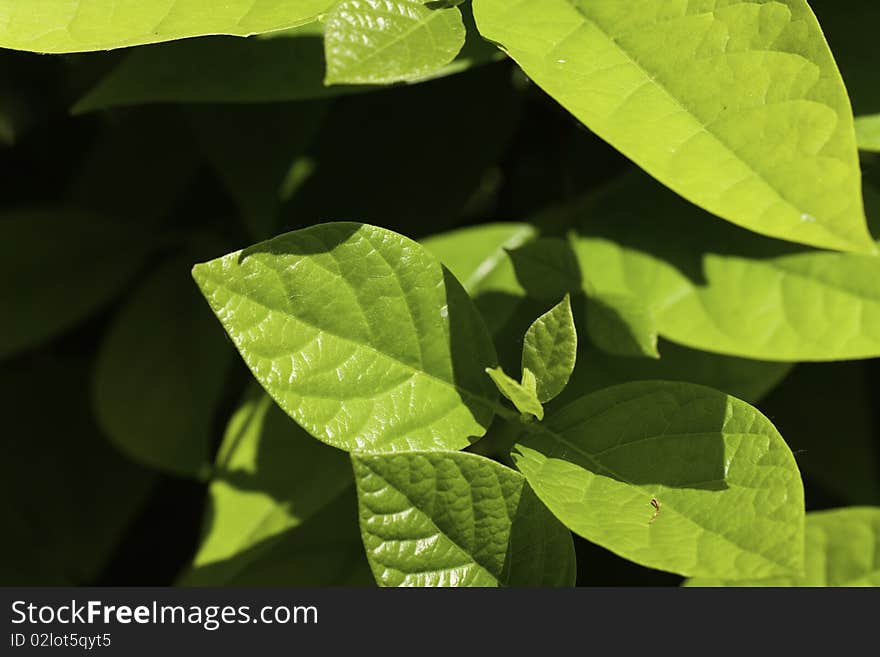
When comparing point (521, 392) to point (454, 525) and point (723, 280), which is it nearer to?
point (454, 525)

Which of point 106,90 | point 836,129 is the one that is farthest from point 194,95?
point 836,129

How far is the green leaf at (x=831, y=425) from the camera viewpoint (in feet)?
4.13

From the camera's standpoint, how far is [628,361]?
36.6 inches

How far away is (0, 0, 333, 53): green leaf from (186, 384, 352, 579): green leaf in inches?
15.7

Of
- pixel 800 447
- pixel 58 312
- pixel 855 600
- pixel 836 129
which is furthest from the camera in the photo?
pixel 58 312

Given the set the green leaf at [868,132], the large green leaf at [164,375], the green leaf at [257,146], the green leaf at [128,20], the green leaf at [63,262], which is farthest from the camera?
the green leaf at [63,262]

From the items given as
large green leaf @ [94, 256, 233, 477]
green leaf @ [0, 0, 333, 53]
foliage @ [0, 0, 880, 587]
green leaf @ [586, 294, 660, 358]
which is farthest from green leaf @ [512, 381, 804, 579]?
large green leaf @ [94, 256, 233, 477]

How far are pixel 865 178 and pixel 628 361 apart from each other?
30cm

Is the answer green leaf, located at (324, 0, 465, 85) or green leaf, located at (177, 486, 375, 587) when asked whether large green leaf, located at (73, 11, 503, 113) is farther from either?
green leaf, located at (177, 486, 375, 587)

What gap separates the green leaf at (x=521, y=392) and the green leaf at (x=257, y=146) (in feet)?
1.66

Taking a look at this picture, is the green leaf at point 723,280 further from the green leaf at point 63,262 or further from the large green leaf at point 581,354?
the green leaf at point 63,262

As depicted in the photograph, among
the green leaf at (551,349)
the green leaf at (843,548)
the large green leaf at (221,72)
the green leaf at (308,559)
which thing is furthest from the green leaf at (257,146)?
the green leaf at (843,548)

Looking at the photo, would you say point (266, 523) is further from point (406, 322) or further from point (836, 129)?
point (836, 129)

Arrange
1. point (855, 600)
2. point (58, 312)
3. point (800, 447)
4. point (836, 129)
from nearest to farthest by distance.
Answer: point (836, 129)
point (855, 600)
point (800, 447)
point (58, 312)
